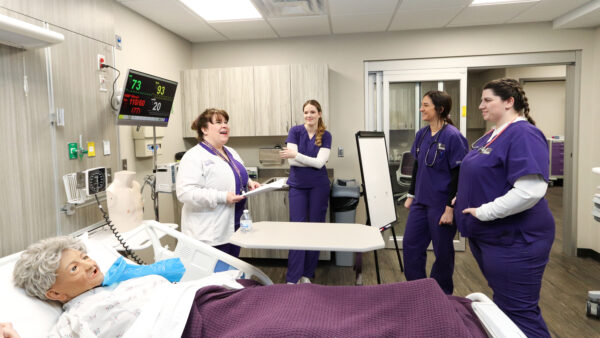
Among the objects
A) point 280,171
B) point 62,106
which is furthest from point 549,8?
point 62,106

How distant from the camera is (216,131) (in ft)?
7.48

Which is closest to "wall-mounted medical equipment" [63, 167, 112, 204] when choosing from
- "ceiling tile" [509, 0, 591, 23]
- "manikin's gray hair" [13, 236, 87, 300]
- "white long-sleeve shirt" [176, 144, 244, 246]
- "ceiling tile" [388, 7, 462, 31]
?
"white long-sleeve shirt" [176, 144, 244, 246]

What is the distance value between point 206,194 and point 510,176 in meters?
1.57

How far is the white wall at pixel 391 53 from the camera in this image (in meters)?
3.74

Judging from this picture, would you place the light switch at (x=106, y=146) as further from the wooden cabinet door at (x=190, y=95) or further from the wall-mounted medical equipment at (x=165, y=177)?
the wooden cabinet door at (x=190, y=95)

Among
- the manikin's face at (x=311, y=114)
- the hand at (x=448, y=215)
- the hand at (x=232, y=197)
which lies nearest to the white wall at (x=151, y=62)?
the hand at (x=232, y=197)

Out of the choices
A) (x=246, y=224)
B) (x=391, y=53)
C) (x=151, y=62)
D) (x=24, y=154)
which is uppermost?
(x=391, y=53)

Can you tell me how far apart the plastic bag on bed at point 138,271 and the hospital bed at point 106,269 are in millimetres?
118

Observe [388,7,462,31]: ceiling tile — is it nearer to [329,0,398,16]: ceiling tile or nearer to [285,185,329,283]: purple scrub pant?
[329,0,398,16]: ceiling tile

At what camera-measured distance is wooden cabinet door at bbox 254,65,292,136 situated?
3873 mm

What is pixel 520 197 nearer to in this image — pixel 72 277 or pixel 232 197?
pixel 232 197

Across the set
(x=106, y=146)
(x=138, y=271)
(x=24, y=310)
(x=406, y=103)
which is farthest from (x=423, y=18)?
(x=24, y=310)

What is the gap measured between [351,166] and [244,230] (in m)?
2.41

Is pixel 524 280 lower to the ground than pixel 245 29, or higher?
lower
